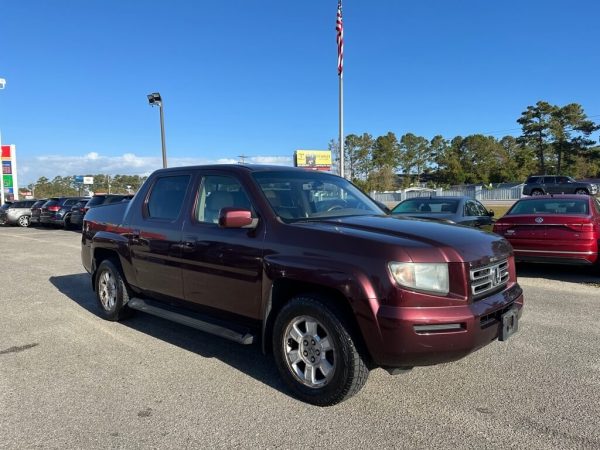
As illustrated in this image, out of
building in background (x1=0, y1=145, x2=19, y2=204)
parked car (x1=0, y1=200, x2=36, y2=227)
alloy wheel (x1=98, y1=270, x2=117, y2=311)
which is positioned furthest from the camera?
building in background (x1=0, y1=145, x2=19, y2=204)

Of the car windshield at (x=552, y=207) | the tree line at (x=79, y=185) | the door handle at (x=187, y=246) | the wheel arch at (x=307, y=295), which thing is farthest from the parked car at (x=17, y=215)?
the tree line at (x=79, y=185)

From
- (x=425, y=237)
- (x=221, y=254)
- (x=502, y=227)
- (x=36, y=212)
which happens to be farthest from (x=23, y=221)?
(x=425, y=237)

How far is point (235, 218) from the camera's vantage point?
149 inches

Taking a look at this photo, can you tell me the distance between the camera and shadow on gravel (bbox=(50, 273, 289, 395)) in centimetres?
421

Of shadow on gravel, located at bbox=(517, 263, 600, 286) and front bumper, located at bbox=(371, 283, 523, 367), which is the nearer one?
front bumper, located at bbox=(371, 283, 523, 367)

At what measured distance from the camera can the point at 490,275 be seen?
3.58 meters

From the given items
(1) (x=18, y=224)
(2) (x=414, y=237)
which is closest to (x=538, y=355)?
(2) (x=414, y=237)

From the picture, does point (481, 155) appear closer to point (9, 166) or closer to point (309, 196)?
Answer: point (9, 166)

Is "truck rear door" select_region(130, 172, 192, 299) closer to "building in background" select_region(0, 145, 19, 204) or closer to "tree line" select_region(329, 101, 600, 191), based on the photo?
"building in background" select_region(0, 145, 19, 204)

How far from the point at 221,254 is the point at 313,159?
7780 centimetres

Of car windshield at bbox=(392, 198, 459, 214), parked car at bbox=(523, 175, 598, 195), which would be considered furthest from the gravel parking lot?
parked car at bbox=(523, 175, 598, 195)

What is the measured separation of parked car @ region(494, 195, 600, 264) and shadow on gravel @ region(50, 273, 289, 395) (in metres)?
5.59

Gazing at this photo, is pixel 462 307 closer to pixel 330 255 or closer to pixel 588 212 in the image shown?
pixel 330 255

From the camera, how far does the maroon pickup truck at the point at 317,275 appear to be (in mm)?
3195
